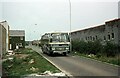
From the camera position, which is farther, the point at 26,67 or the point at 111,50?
the point at 111,50

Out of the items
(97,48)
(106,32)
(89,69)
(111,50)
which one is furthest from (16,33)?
(89,69)

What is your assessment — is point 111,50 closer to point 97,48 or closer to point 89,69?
point 97,48

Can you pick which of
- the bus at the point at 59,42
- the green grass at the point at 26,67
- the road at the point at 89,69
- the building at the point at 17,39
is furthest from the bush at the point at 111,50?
the building at the point at 17,39

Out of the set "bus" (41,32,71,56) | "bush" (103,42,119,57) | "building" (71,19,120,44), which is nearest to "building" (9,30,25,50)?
"building" (71,19,120,44)

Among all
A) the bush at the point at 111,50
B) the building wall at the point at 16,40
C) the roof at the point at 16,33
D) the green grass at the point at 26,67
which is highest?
the roof at the point at 16,33

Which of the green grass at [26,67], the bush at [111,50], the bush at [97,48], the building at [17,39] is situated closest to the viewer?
the green grass at [26,67]

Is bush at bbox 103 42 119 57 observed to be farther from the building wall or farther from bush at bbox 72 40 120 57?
the building wall

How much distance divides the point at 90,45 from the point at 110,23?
4.28m

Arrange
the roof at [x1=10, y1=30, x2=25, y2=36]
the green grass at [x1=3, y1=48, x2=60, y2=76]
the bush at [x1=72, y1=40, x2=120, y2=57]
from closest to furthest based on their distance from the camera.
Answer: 1. the green grass at [x1=3, y1=48, x2=60, y2=76]
2. the bush at [x1=72, y1=40, x2=120, y2=57]
3. the roof at [x1=10, y1=30, x2=25, y2=36]

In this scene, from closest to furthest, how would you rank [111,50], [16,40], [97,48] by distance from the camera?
[111,50] < [97,48] < [16,40]

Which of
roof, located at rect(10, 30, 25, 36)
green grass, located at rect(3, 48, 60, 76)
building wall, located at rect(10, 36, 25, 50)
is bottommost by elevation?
green grass, located at rect(3, 48, 60, 76)

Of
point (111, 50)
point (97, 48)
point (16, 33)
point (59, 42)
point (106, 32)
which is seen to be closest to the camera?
point (111, 50)

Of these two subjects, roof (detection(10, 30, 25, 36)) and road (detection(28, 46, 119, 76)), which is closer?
road (detection(28, 46, 119, 76))

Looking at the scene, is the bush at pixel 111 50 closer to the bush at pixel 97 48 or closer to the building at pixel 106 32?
the bush at pixel 97 48
